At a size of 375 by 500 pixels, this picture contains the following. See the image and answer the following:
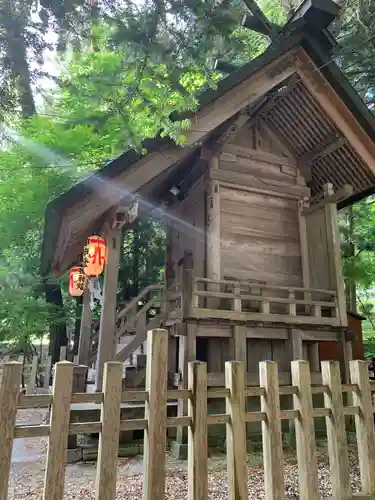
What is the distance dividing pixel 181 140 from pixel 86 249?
3.63 m

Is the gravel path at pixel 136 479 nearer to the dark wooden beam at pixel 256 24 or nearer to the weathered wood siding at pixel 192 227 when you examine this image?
the weathered wood siding at pixel 192 227

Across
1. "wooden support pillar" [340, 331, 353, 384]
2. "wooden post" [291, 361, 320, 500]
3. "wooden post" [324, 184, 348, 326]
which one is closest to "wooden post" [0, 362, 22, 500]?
"wooden post" [291, 361, 320, 500]

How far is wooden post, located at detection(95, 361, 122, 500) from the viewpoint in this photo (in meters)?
2.35

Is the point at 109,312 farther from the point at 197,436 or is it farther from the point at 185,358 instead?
the point at 197,436

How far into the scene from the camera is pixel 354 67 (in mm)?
10547

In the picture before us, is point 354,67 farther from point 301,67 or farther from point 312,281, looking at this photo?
point 312,281

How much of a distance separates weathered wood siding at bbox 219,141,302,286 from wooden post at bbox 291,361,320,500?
4488mm

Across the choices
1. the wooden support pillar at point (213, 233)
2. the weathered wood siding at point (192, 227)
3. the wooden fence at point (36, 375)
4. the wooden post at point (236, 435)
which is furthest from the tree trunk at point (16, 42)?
the wooden fence at point (36, 375)

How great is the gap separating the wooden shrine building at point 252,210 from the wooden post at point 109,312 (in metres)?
0.02

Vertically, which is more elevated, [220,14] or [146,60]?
[220,14]

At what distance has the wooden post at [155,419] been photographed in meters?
2.49

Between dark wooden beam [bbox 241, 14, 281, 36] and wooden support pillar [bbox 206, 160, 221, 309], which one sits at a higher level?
dark wooden beam [bbox 241, 14, 281, 36]

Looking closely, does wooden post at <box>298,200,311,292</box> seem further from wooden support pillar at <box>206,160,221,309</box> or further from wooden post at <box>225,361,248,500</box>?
wooden post at <box>225,361,248,500</box>

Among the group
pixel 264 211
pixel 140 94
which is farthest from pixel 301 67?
pixel 140 94
